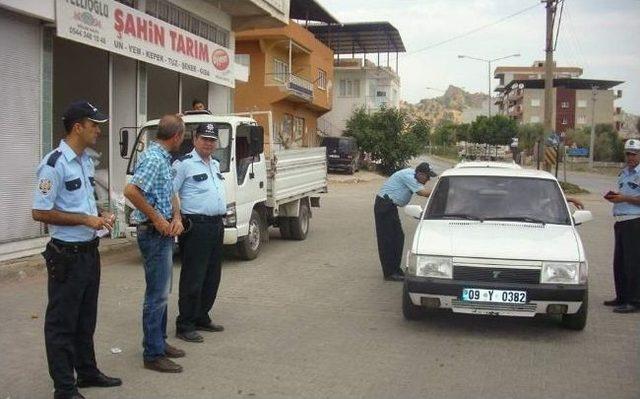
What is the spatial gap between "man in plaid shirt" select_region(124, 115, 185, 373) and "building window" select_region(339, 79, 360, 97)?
A: 162ft

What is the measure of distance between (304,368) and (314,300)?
2462mm

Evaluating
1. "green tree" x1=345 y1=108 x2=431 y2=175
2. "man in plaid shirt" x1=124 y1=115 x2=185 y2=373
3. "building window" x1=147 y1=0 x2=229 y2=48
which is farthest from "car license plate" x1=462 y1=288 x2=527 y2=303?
"green tree" x1=345 y1=108 x2=431 y2=175

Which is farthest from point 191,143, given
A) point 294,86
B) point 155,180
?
point 294,86

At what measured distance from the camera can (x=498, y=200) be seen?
275 inches

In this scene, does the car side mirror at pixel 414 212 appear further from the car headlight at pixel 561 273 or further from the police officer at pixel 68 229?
the police officer at pixel 68 229

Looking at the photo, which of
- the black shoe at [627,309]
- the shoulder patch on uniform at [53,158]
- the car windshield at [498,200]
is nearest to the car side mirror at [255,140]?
the car windshield at [498,200]

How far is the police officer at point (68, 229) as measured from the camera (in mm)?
4023

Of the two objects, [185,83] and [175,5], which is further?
[185,83]

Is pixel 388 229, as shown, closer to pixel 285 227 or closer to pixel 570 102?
pixel 285 227

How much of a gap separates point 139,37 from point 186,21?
3172mm

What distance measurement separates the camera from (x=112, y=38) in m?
11.6

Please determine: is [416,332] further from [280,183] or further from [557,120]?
[557,120]

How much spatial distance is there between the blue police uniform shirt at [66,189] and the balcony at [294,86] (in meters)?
29.1

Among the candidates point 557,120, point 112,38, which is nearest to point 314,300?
point 112,38
